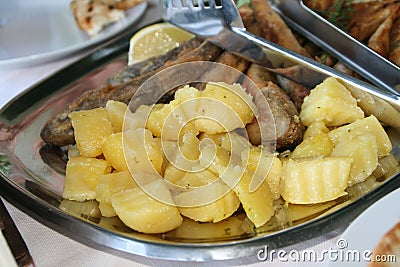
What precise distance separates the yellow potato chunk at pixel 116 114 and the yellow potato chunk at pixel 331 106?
1.63ft

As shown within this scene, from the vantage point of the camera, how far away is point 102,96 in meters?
1.65

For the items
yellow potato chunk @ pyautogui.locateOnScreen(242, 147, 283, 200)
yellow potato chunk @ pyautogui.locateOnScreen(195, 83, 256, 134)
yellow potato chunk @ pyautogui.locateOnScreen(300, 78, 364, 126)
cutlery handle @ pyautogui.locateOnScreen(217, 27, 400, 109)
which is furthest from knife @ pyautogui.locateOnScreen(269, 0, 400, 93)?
yellow potato chunk @ pyautogui.locateOnScreen(242, 147, 283, 200)

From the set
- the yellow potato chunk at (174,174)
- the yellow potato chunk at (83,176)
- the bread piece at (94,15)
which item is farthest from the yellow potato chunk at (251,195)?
the bread piece at (94,15)

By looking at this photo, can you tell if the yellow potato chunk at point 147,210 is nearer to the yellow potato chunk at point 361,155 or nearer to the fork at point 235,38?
the yellow potato chunk at point 361,155

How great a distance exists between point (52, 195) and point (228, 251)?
1.65 feet

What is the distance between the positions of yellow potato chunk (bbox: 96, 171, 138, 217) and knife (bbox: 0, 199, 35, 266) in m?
0.19

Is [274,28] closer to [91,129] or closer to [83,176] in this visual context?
[91,129]

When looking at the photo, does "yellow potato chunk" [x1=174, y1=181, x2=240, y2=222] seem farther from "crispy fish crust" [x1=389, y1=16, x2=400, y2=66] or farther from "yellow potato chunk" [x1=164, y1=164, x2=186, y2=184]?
"crispy fish crust" [x1=389, y1=16, x2=400, y2=66]

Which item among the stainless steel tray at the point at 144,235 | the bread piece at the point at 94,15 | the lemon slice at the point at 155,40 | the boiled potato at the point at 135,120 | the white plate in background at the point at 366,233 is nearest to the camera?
the white plate in background at the point at 366,233

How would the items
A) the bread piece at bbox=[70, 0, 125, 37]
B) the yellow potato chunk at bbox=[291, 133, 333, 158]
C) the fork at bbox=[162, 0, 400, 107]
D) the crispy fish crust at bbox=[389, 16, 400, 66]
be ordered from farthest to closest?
the bread piece at bbox=[70, 0, 125, 37], the crispy fish crust at bbox=[389, 16, 400, 66], the fork at bbox=[162, 0, 400, 107], the yellow potato chunk at bbox=[291, 133, 333, 158]

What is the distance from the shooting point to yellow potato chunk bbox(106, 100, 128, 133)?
4.86ft

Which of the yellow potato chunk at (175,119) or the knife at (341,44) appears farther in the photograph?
the knife at (341,44)

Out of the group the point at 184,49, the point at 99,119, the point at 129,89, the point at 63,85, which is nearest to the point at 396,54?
the point at 184,49

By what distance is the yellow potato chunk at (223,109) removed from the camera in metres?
1.41
